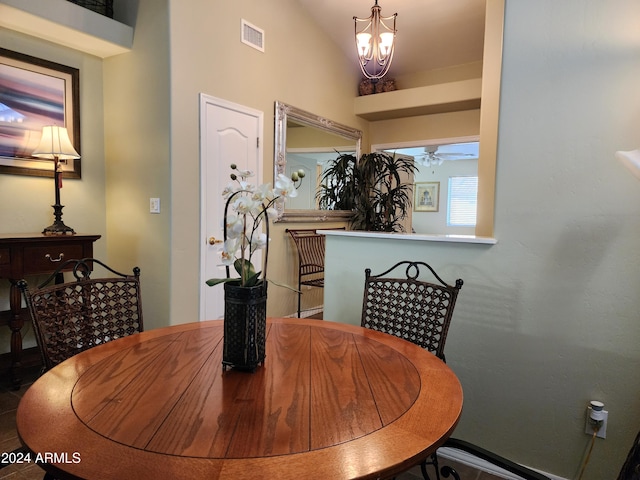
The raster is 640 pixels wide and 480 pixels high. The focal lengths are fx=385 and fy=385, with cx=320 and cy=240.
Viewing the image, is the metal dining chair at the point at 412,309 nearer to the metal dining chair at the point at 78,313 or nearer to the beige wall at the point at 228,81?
the metal dining chair at the point at 78,313

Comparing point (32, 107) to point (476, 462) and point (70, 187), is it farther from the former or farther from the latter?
point (476, 462)

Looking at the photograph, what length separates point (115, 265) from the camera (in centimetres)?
318

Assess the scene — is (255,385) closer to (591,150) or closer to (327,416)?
(327,416)

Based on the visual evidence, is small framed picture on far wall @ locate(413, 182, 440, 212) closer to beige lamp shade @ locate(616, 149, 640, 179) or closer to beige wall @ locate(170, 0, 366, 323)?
beige wall @ locate(170, 0, 366, 323)

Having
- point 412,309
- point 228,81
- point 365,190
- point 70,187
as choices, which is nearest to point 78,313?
point 412,309

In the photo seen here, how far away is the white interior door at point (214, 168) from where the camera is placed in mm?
3021

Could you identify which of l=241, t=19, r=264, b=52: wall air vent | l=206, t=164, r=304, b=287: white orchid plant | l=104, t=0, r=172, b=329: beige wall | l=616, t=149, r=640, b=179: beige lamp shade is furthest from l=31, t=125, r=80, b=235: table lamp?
l=616, t=149, r=640, b=179: beige lamp shade

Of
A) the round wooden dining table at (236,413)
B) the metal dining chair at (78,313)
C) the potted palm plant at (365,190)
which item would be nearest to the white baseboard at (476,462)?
the round wooden dining table at (236,413)

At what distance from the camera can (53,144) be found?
8.54 feet

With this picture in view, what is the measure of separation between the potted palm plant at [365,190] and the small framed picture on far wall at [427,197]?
356 centimetres

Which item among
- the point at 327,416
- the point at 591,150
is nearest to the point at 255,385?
the point at 327,416

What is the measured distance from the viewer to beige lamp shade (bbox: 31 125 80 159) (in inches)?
102

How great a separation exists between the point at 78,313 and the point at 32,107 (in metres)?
2.17

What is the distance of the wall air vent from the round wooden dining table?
290 cm
